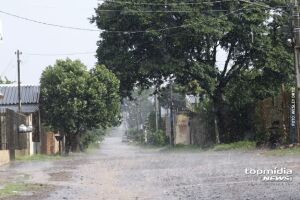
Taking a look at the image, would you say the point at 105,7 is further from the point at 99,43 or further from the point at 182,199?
the point at 182,199

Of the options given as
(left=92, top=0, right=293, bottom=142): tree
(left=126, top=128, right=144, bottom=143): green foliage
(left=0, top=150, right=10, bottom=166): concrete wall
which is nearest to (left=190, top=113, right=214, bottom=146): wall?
(left=92, top=0, right=293, bottom=142): tree

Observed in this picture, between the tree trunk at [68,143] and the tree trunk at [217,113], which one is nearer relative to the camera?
the tree trunk at [217,113]

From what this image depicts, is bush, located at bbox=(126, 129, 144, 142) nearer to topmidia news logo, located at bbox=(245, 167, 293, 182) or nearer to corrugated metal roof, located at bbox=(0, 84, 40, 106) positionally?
corrugated metal roof, located at bbox=(0, 84, 40, 106)

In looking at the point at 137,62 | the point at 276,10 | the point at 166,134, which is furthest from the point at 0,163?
the point at 166,134

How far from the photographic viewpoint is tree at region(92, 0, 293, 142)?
36.7 metres

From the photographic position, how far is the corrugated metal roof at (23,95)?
160ft

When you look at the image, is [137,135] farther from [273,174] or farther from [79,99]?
[273,174]

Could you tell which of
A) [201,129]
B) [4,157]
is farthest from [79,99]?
[4,157]

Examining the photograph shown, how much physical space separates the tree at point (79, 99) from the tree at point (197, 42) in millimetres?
1459

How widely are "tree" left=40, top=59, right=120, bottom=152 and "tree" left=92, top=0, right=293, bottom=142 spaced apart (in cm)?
146

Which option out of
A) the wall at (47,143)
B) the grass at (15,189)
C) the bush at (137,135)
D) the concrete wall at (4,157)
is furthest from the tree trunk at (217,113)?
the bush at (137,135)

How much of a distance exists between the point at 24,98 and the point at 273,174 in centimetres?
3694

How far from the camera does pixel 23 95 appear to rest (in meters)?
49.7

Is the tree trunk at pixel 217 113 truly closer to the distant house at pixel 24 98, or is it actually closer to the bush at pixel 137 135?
the distant house at pixel 24 98
